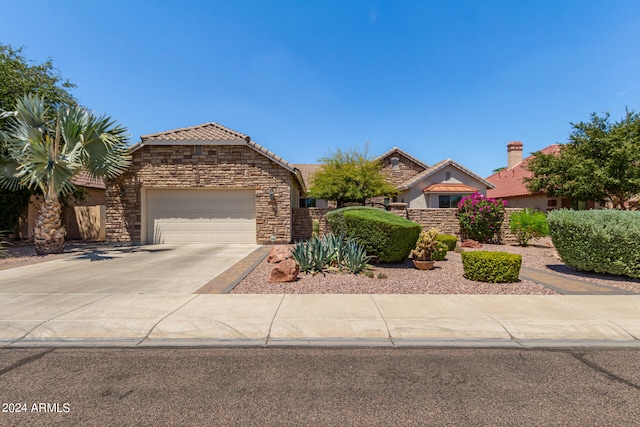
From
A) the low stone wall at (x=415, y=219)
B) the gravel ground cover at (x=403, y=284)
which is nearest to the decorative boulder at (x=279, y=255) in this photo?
the gravel ground cover at (x=403, y=284)

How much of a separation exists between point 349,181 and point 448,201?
1017 centimetres

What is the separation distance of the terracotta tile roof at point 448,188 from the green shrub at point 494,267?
1569 cm

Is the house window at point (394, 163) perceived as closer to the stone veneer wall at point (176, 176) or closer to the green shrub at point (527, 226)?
the green shrub at point (527, 226)

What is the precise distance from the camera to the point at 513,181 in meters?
27.0

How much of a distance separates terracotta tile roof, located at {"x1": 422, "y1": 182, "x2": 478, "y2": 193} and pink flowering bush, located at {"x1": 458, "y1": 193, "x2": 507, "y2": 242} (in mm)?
7186

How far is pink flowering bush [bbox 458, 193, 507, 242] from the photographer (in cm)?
1437

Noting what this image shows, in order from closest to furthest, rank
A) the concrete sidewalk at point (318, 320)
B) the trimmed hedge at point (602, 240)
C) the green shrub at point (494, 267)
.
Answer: the concrete sidewalk at point (318, 320) < the green shrub at point (494, 267) < the trimmed hedge at point (602, 240)

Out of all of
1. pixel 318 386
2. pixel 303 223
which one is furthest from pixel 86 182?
pixel 318 386

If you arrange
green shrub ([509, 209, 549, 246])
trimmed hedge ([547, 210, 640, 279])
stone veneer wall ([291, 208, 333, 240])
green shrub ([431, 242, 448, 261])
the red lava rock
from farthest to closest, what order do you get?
1. stone veneer wall ([291, 208, 333, 240])
2. the red lava rock
3. green shrub ([509, 209, 549, 246])
4. green shrub ([431, 242, 448, 261])
5. trimmed hedge ([547, 210, 640, 279])

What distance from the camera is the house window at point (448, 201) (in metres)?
22.4

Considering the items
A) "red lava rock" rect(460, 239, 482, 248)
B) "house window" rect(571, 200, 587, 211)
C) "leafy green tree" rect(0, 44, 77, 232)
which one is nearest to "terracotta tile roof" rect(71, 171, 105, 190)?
"leafy green tree" rect(0, 44, 77, 232)

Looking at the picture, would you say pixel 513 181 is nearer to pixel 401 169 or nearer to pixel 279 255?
pixel 401 169

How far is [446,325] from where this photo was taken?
458 cm

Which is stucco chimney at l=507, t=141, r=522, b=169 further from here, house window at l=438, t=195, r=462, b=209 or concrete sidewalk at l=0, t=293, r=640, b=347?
concrete sidewalk at l=0, t=293, r=640, b=347
